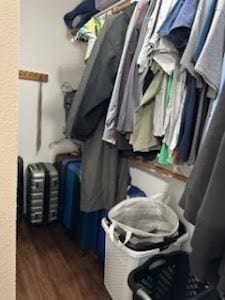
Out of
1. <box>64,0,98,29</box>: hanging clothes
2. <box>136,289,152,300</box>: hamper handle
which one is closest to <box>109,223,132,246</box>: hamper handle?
Result: <box>136,289,152,300</box>: hamper handle

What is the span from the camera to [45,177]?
2.13 m

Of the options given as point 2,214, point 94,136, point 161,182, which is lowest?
point 161,182

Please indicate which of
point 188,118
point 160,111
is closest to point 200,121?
point 188,118

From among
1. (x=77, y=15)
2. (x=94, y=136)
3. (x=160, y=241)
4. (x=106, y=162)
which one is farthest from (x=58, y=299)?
(x=77, y=15)

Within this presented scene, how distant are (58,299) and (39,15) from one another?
1.98m

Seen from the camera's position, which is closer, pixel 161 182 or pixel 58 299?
pixel 58 299

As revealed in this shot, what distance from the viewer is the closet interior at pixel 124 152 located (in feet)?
3.14

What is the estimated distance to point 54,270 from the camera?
5.71 feet

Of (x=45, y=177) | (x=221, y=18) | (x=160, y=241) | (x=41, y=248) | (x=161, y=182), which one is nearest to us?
(x=221, y=18)

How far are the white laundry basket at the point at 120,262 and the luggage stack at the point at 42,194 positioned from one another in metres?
0.81

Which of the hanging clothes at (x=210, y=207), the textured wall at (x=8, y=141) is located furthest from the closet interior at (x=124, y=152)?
the textured wall at (x=8, y=141)

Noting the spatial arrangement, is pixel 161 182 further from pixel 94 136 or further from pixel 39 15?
pixel 39 15

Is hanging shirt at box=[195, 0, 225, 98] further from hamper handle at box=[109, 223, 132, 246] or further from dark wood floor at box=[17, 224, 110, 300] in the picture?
dark wood floor at box=[17, 224, 110, 300]

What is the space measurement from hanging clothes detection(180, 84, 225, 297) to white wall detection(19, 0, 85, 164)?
6.08 ft
